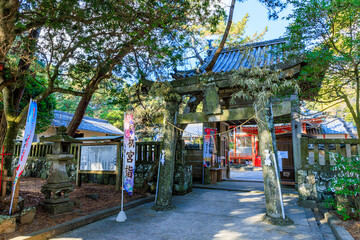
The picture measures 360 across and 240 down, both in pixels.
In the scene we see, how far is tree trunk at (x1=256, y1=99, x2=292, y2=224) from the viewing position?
17.2 feet

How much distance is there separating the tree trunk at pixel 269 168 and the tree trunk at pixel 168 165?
2.59 m

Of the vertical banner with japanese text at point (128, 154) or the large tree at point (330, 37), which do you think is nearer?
the large tree at point (330, 37)

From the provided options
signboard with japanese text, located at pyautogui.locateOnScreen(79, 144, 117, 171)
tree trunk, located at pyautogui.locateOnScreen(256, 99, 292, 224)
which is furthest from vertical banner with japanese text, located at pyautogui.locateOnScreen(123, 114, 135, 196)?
tree trunk, located at pyautogui.locateOnScreen(256, 99, 292, 224)

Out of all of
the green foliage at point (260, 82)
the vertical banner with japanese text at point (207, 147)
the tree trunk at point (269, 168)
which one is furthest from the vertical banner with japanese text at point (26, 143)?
the vertical banner with japanese text at point (207, 147)

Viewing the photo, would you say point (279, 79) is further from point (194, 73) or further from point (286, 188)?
point (286, 188)

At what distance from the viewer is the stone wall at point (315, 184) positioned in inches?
267

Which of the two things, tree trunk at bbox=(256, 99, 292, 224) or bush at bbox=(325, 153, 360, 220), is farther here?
tree trunk at bbox=(256, 99, 292, 224)

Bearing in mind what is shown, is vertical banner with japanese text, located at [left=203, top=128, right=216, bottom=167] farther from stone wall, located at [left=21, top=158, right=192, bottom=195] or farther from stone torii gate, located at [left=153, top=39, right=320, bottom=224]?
stone torii gate, located at [left=153, top=39, right=320, bottom=224]

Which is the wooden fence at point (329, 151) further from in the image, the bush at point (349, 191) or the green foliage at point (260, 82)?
the green foliage at point (260, 82)

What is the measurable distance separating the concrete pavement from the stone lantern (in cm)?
94

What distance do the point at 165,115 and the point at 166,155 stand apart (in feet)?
4.22

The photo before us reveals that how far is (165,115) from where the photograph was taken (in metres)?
7.04

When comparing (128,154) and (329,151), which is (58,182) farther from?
(329,151)

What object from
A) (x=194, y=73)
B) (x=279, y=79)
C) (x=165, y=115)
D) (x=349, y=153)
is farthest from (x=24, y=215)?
(x=349, y=153)
